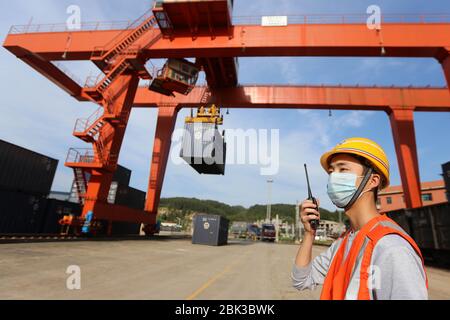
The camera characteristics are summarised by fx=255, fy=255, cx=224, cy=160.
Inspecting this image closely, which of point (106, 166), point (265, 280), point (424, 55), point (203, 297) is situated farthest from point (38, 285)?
point (424, 55)

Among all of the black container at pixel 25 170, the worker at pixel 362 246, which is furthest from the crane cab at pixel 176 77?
the worker at pixel 362 246

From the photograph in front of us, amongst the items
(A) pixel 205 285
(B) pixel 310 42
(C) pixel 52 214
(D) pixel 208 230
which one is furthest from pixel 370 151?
(D) pixel 208 230

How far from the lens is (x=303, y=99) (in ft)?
60.4

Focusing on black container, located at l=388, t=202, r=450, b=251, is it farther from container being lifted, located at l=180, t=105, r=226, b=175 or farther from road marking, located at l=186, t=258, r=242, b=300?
container being lifted, located at l=180, t=105, r=226, b=175

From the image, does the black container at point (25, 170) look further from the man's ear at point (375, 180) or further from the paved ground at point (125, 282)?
the man's ear at point (375, 180)

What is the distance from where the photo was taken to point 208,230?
21734mm

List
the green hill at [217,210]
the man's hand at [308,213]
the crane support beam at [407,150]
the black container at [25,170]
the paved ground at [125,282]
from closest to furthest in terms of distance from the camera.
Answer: the man's hand at [308,213] < the paved ground at [125,282] < the black container at [25,170] < the crane support beam at [407,150] < the green hill at [217,210]

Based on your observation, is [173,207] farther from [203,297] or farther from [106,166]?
[203,297]

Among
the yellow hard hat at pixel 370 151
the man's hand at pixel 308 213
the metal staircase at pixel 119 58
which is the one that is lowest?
the man's hand at pixel 308 213

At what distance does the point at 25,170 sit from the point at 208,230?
529 inches

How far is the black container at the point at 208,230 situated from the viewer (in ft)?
70.0

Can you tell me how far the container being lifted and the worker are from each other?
47.1 ft

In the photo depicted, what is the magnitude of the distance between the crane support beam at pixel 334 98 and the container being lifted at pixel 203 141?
10.3 feet

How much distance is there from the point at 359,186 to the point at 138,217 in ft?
63.3
